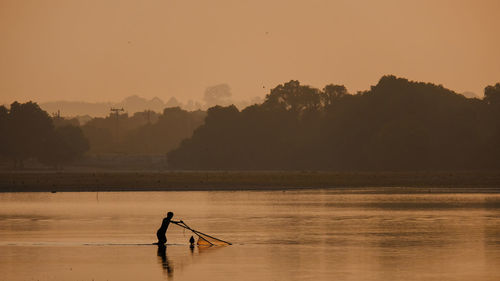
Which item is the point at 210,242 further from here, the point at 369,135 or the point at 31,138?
the point at 31,138

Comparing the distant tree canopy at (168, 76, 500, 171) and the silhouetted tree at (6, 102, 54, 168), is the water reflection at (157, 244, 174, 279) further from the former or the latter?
the silhouetted tree at (6, 102, 54, 168)

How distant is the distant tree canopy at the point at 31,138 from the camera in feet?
621

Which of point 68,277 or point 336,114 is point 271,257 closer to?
point 68,277

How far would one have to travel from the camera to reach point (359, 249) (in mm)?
40375

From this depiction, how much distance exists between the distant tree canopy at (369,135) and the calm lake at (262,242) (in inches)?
3381

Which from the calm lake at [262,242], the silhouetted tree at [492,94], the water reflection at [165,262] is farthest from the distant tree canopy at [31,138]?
the water reflection at [165,262]

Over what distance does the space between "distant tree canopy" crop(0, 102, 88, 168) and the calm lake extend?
115021mm

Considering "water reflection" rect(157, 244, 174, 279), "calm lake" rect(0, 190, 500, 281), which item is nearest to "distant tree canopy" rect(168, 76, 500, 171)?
"calm lake" rect(0, 190, 500, 281)

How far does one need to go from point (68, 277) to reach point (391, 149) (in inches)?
5083

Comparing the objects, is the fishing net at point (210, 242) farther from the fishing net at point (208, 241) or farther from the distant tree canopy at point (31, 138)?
the distant tree canopy at point (31, 138)

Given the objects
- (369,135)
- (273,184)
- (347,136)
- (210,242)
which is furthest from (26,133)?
(210,242)

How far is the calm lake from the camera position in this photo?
110 ft

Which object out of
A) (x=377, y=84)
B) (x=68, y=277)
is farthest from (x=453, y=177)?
(x=68, y=277)

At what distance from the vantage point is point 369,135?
16900 centimetres
